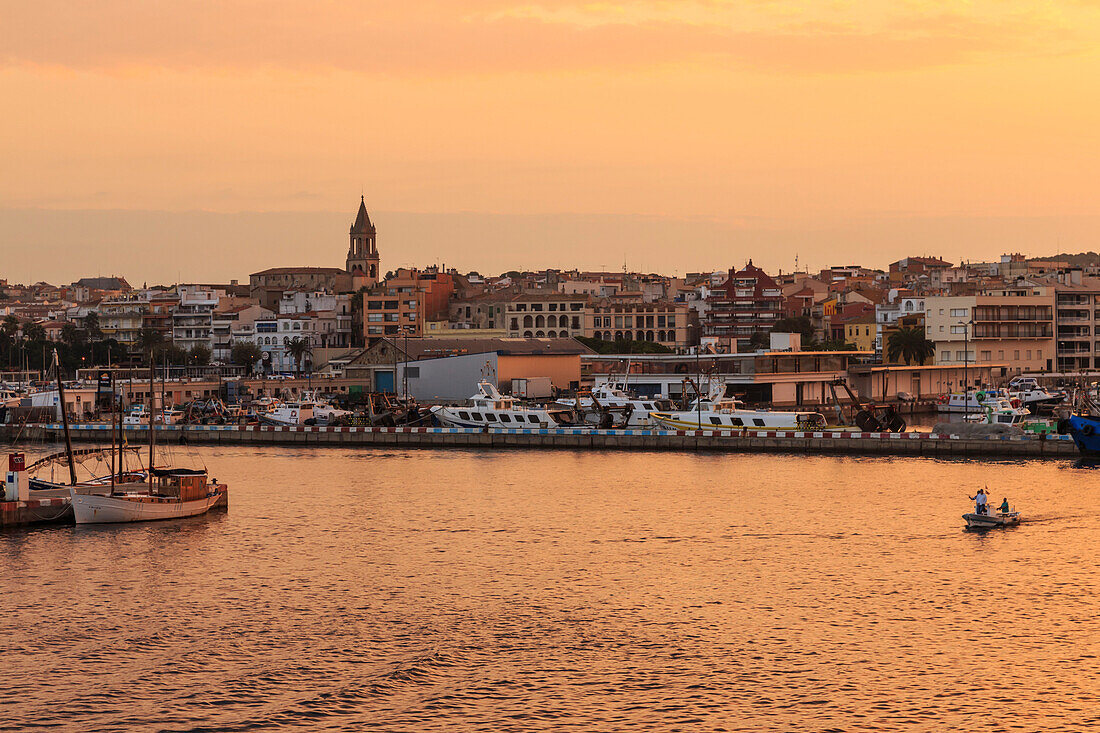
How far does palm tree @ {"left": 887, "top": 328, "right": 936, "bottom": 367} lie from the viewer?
Result: 82.4m

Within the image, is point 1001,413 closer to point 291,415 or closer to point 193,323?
point 291,415

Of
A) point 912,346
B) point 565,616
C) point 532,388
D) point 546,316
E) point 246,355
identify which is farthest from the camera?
point 546,316

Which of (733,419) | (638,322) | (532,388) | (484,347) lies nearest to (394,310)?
(638,322)

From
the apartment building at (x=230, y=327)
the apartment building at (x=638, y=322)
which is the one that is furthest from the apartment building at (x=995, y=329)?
the apartment building at (x=230, y=327)

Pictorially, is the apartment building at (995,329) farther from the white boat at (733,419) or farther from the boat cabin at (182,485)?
the boat cabin at (182,485)

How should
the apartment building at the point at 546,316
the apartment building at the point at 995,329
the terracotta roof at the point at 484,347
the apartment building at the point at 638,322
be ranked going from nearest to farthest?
the terracotta roof at the point at 484,347
the apartment building at the point at 995,329
the apartment building at the point at 546,316
the apartment building at the point at 638,322

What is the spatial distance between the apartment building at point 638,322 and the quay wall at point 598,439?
4927 cm

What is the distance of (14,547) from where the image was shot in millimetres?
30594

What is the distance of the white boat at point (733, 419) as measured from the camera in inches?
2071

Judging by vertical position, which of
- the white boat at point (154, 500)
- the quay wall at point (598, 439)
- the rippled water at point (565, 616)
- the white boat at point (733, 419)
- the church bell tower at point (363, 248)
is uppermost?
the church bell tower at point (363, 248)

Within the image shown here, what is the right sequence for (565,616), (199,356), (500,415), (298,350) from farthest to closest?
(199,356)
(298,350)
(500,415)
(565,616)

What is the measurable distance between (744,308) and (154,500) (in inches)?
3213

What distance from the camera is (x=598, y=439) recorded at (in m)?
54.2

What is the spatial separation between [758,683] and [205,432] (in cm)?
4307
